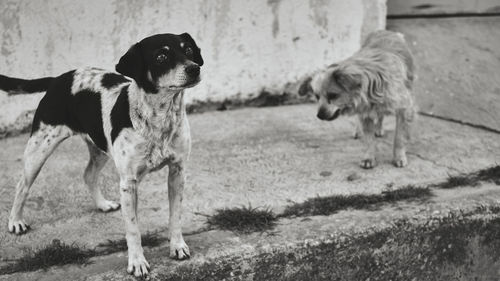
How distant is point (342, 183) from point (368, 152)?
468 mm

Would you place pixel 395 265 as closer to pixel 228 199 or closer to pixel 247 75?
pixel 228 199

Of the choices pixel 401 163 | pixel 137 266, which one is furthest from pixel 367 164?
pixel 137 266

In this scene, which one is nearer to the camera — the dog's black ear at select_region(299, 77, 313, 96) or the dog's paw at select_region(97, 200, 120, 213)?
the dog's paw at select_region(97, 200, 120, 213)

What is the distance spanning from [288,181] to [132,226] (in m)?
1.57

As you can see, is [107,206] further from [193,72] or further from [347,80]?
[347,80]

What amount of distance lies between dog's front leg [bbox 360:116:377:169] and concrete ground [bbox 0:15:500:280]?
101 millimetres

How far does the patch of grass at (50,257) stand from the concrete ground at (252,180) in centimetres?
7

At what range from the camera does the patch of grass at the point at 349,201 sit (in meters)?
3.69

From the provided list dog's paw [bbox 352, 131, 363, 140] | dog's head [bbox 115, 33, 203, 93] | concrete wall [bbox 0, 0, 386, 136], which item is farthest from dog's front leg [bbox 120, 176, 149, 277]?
dog's paw [bbox 352, 131, 363, 140]

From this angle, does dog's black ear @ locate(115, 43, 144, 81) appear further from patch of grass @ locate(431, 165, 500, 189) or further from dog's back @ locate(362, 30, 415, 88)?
dog's back @ locate(362, 30, 415, 88)

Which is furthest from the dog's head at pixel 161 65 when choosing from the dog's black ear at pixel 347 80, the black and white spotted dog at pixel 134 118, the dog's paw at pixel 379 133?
the dog's paw at pixel 379 133

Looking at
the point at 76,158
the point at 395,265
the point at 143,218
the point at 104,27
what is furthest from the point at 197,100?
the point at 395,265

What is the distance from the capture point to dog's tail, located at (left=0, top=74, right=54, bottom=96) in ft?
11.2

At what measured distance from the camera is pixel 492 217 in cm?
375
